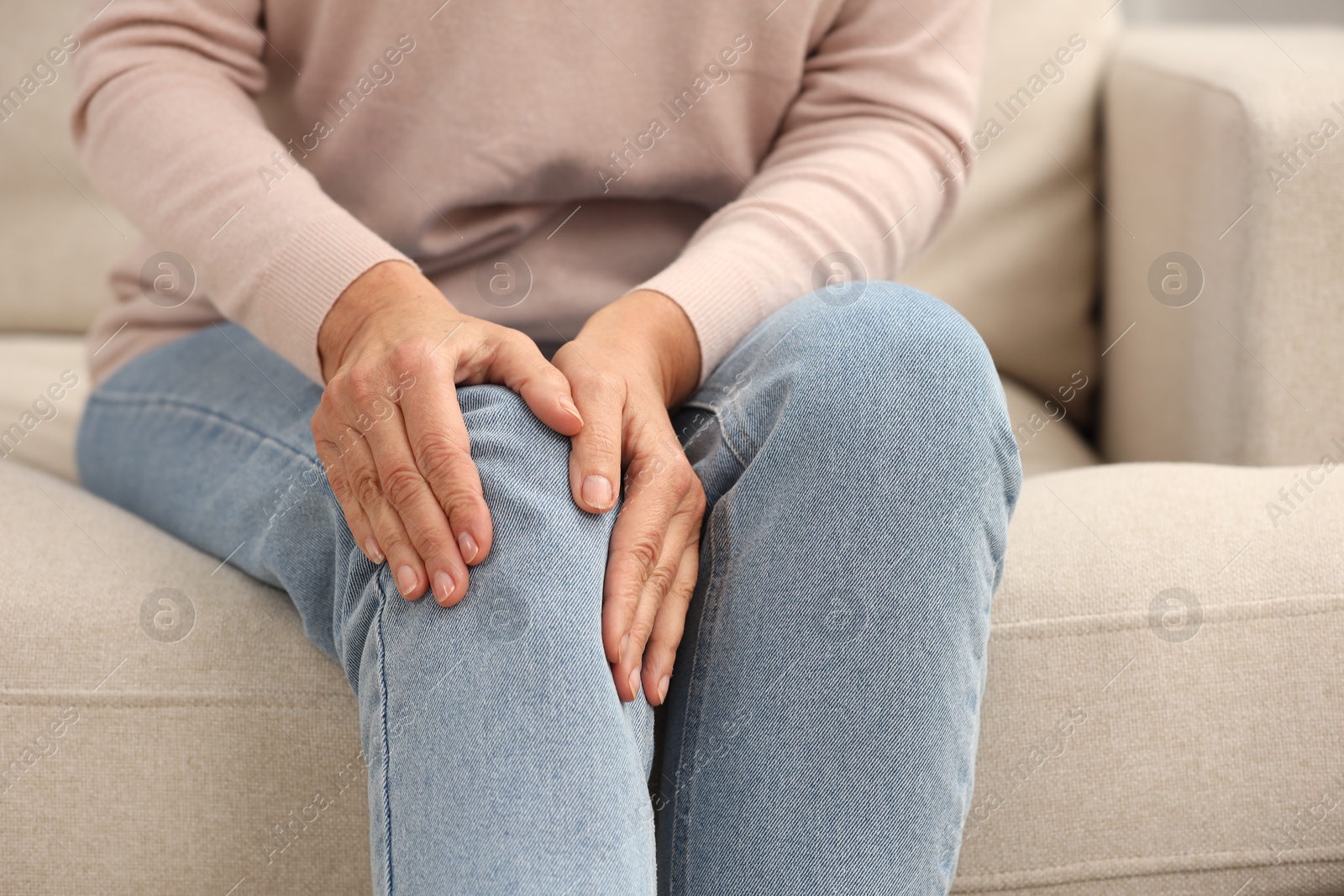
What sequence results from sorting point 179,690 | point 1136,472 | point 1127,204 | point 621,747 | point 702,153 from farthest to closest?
point 1127,204 → point 702,153 → point 1136,472 → point 179,690 → point 621,747

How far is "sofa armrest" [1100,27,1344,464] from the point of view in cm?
74

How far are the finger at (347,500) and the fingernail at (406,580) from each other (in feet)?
0.10

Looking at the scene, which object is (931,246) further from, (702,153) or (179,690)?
(179,690)

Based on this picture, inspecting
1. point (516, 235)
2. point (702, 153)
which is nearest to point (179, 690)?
point (516, 235)

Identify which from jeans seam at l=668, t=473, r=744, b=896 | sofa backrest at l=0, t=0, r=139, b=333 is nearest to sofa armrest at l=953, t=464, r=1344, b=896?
jeans seam at l=668, t=473, r=744, b=896

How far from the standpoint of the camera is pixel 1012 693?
551 millimetres

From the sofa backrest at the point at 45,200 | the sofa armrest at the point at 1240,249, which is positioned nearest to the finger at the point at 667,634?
the sofa armrest at the point at 1240,249

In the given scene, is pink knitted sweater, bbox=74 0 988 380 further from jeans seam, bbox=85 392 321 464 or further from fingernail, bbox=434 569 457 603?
fingernail, bbox=434 569 457 603

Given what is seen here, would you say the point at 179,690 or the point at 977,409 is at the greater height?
the point at 977,409

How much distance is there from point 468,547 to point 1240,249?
635 mm

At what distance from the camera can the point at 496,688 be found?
0.41m

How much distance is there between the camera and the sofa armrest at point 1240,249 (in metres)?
0.74

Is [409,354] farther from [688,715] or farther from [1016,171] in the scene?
[1016,171]

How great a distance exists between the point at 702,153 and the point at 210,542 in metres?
0.43
